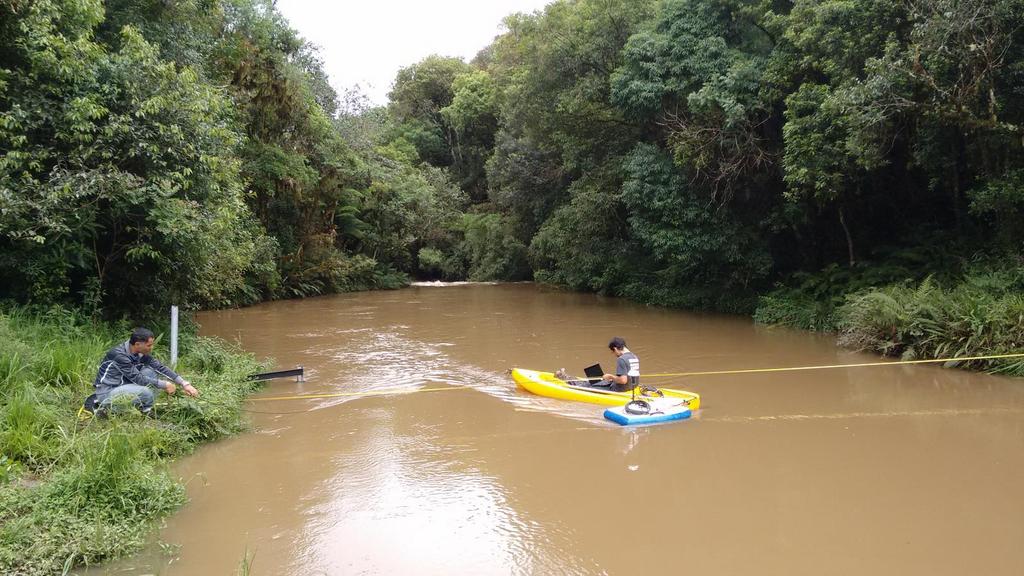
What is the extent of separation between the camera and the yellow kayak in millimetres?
8445

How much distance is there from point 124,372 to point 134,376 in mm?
94

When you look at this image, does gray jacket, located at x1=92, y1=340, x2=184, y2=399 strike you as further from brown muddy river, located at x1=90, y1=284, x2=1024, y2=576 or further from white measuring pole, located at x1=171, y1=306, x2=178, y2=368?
white measuring pole, located at x1=171, y1=306, x2=178, y2=368

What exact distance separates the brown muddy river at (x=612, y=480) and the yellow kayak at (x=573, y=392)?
0.61 ft

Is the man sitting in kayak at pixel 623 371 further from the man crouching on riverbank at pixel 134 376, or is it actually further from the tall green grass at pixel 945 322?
the tall green grass at pixel 945 322

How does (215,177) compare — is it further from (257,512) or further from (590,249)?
(590,249)

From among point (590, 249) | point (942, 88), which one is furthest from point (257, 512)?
point (590, 249)

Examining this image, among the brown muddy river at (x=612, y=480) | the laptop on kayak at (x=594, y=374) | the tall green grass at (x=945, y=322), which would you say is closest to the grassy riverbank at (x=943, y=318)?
the tall green grass at (x=945, y=322)

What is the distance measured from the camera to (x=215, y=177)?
392 inches

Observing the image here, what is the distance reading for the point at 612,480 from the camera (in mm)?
6121

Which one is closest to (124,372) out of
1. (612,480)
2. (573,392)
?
(612,480)

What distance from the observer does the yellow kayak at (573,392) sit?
845 centimetres

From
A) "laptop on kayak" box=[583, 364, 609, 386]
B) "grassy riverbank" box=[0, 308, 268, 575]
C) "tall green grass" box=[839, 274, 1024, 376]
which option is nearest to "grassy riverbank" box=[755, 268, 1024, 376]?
"tall green grass" box=[839, 274, 1024, 376]

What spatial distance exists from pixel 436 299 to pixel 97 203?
16.1 meters

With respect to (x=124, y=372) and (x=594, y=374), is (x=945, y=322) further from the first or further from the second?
(x=124, y=372)
